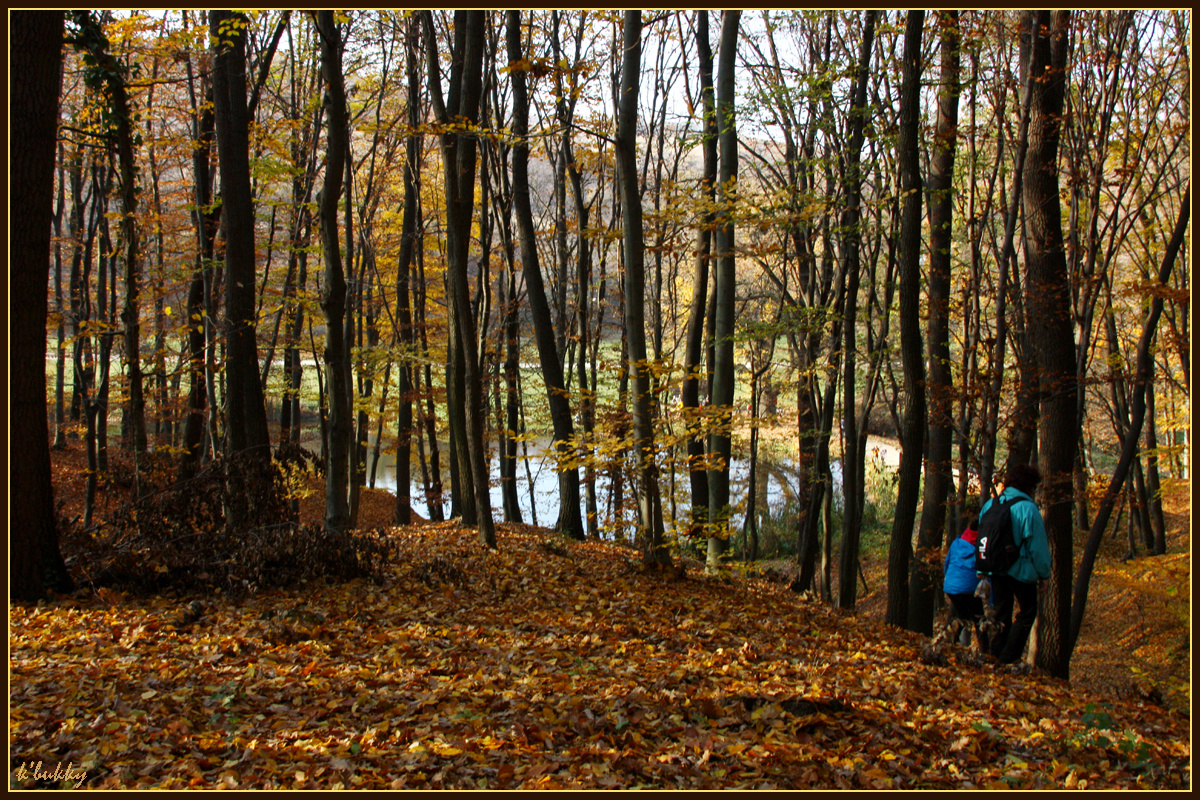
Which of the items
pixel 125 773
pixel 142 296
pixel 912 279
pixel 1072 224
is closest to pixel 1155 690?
pixel 912 279

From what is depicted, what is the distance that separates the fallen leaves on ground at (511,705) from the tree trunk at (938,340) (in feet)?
9.68

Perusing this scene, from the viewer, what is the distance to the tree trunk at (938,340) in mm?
8130

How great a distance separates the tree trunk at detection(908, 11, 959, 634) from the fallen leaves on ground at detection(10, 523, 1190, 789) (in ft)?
9.68

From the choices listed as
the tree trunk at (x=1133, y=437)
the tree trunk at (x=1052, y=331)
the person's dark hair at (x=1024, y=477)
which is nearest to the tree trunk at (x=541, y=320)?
the tree trunk at (x=1052, y=331)

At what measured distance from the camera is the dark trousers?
5613mm

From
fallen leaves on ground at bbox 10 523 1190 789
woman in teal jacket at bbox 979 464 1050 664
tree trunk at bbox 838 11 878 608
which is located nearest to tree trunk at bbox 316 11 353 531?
fallen leaves on ground at bbox 10 523 1190 789

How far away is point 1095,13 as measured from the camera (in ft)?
27.0

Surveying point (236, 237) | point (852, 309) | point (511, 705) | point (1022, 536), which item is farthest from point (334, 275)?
point (1022, 536)

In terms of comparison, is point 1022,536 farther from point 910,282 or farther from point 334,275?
point 334,275

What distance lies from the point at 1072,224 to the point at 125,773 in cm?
984

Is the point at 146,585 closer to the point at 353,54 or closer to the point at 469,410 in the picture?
the point at 469,410

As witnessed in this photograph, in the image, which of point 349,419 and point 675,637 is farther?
point 349,419

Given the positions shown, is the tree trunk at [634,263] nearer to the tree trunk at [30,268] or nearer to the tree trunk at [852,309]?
the tree trunk at [852,309]

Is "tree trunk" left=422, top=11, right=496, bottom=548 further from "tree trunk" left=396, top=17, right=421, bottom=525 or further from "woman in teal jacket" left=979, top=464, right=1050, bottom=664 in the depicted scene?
"woman in teal jacket" left=979, top=464, right=1050, bottom=664
